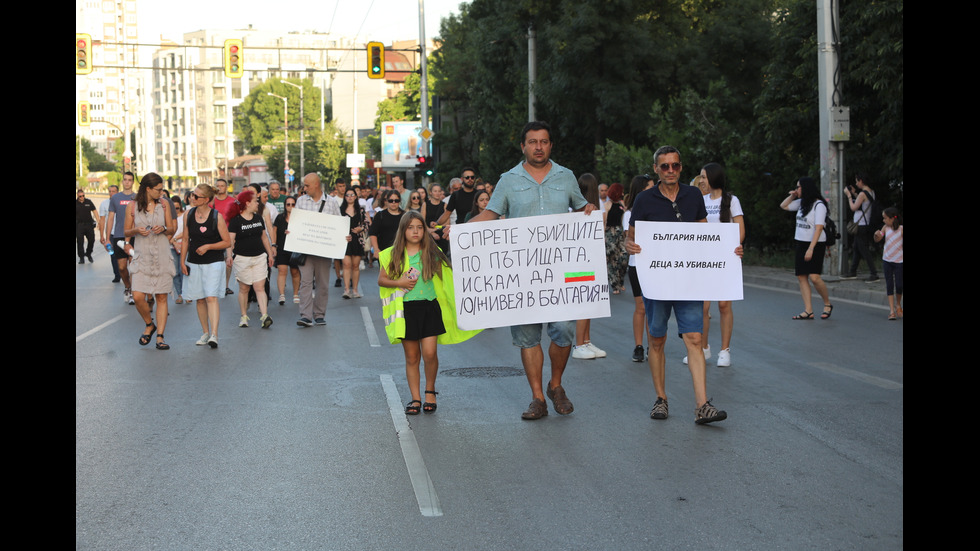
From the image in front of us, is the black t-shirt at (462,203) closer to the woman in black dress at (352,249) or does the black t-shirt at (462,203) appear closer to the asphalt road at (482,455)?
the woman in black dress at (352,249)

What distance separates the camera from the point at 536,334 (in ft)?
25.3

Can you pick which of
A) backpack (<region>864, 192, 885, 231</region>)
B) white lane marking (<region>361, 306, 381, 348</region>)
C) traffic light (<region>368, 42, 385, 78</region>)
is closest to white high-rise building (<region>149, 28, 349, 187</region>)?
traffic light (<region>368, 42, 385, 78</region>)

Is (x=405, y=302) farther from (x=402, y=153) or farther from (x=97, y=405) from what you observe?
(x=402, y=153)

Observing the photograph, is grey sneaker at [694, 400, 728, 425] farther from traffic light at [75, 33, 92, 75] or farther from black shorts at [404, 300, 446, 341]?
traffic light at [75, 33, 92, 75]

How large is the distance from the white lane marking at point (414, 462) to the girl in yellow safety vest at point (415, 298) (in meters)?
0.26

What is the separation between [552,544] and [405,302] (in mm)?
3439

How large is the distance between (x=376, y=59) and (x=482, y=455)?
86.2 feet

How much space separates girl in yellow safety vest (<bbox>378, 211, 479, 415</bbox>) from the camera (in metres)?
8.01

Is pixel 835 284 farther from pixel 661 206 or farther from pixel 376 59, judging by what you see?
pixel 376 59

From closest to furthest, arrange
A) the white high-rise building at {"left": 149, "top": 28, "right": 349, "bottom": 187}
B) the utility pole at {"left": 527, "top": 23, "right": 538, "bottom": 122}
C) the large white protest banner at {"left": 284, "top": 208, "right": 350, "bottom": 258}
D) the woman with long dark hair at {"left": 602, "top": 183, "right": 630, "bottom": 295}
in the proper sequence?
the woman with long dark hair at {"left": 602, "top": 183, "right": 630, "bottom": 295}
the large white protest banner at {"left": 284, "top": 208, "right": 350, "bottom": 258}
the utility pole at {"left": 527, "top": 23, "right": 538, "bottom": 122}
the white high-rise building at {"left": 149, "top": 28, "right": 349, "bottom": 187}

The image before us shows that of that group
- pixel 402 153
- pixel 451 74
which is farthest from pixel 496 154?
pixel 402 153

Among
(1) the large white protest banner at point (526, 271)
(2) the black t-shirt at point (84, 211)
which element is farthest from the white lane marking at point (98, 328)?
(2) the black t-shirt at point (84, 211)

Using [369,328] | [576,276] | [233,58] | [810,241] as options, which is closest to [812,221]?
[810,241]

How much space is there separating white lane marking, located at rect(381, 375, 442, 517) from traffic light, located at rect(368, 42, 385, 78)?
23.8 meters
